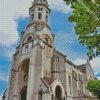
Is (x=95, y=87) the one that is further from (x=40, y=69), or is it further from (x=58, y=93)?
(x=40, y=69)

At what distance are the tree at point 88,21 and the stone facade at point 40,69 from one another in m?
25.6

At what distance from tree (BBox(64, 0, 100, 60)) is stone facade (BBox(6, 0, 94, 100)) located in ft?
84.1

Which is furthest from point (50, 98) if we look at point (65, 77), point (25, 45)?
point (25, 45)

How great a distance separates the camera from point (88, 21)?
11992mm

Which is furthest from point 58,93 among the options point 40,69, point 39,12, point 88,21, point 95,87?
point 88,21

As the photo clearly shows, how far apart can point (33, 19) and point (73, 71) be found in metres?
14.8

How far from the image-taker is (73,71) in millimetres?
49156

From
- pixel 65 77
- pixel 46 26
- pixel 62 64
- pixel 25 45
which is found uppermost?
pixel 46 26

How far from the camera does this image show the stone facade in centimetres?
3959

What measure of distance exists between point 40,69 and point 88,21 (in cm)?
2960

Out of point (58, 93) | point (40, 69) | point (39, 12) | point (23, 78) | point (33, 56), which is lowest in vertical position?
point (58, 93)

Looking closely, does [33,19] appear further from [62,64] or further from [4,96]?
[4,96]

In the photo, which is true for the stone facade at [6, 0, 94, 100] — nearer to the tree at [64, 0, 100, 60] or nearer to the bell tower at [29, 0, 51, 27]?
the bell tower at [29, 0, 51, 27]

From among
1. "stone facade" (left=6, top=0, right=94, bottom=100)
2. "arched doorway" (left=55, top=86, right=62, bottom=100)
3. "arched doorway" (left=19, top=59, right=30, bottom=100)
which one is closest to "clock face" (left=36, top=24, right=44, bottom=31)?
"stone facade" (left=6, top=0, right=94, bottom=100)
